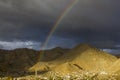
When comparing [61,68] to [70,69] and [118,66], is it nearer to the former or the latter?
[70,69]

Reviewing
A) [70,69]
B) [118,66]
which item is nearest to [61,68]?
[70,69]

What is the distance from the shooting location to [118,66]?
185m

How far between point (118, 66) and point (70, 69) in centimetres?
3246

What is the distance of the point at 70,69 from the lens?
653 ft

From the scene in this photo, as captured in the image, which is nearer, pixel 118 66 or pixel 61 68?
pixel 118 66

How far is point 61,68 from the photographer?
197375 mm

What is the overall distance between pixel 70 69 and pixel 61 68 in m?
6.25

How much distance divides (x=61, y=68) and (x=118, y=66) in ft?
122

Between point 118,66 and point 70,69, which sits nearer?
point 118,66
